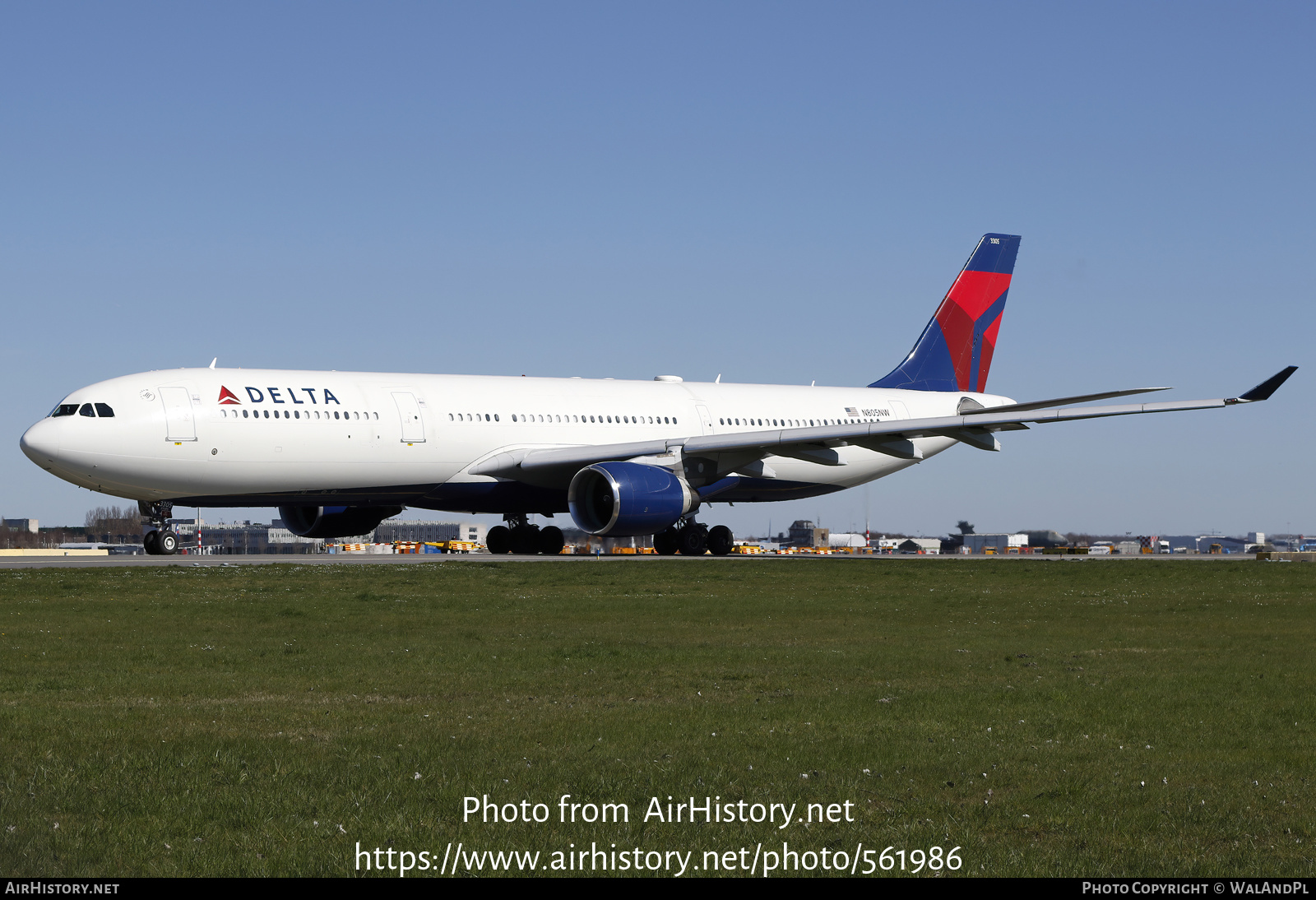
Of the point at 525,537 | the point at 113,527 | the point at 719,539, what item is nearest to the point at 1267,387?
the point at 719,539

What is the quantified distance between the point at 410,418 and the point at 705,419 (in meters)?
9.66

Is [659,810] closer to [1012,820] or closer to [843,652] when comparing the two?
[1012,820]

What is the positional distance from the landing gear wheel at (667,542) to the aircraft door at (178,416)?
42.8ft

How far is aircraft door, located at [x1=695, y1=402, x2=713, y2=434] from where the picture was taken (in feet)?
128

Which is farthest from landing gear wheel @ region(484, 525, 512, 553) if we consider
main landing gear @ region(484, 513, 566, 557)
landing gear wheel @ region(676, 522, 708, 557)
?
landing gear wheel @ region(676, 522, 708, 557)

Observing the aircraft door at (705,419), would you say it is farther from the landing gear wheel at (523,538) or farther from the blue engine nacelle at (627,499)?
the landing gear wheel at (523,538)

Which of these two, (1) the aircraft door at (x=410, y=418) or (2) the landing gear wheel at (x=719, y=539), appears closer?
(1) the aircraft door at (x=410, y=418)

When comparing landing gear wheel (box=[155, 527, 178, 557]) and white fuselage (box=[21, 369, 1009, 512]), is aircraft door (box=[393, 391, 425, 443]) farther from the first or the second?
landing gear wheel (box=[155, 527, 178, 557])

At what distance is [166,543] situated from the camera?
32688 millimetres

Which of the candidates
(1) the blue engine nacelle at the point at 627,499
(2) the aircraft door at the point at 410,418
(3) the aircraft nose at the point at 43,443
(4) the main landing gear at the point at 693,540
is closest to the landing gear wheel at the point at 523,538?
(4) the main landing gear at the point at 693,540

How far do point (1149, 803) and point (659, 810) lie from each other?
2701 millimetres

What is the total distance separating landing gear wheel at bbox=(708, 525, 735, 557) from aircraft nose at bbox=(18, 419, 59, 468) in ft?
56.1

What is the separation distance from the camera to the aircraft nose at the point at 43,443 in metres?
29.5
